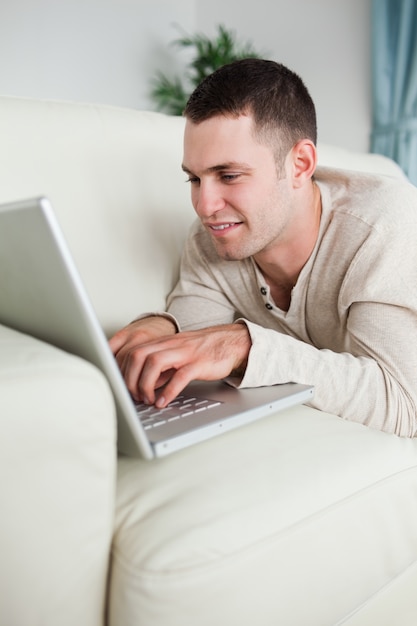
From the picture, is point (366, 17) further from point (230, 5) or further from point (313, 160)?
point (313, 160)

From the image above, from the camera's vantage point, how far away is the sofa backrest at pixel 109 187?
1.12 m

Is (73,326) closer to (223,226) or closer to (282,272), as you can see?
(223,226)

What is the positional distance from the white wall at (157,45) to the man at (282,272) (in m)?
2.24

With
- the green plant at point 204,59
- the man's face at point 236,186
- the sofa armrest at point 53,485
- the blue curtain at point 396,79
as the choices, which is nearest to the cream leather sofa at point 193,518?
the sofa armrest at point 53,485

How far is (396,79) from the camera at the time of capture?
2924 millimetres

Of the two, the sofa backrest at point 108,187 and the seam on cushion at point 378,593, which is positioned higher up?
the sofa backrest at point 108,187

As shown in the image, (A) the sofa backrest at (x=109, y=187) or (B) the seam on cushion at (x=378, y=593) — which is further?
(A) the sofa backrest at (x=109, y=187)

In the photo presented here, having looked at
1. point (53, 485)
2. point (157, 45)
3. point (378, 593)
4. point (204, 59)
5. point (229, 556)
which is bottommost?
point (378, 593)

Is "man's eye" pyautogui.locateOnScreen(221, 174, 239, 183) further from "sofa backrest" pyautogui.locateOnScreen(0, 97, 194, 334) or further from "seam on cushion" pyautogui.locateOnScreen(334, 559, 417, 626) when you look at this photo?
"seam on cushion" pyautogui.locateOnScreen(334, 559, 417, 626)

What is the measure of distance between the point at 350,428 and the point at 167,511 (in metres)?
0.34

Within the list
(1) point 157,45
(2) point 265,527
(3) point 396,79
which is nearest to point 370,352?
(2) point 265,527

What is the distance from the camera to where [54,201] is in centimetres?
114

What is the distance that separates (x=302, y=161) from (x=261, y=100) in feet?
0.49

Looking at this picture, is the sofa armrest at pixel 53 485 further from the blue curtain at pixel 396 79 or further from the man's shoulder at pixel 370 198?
the blue curtain at pixel 396 79
